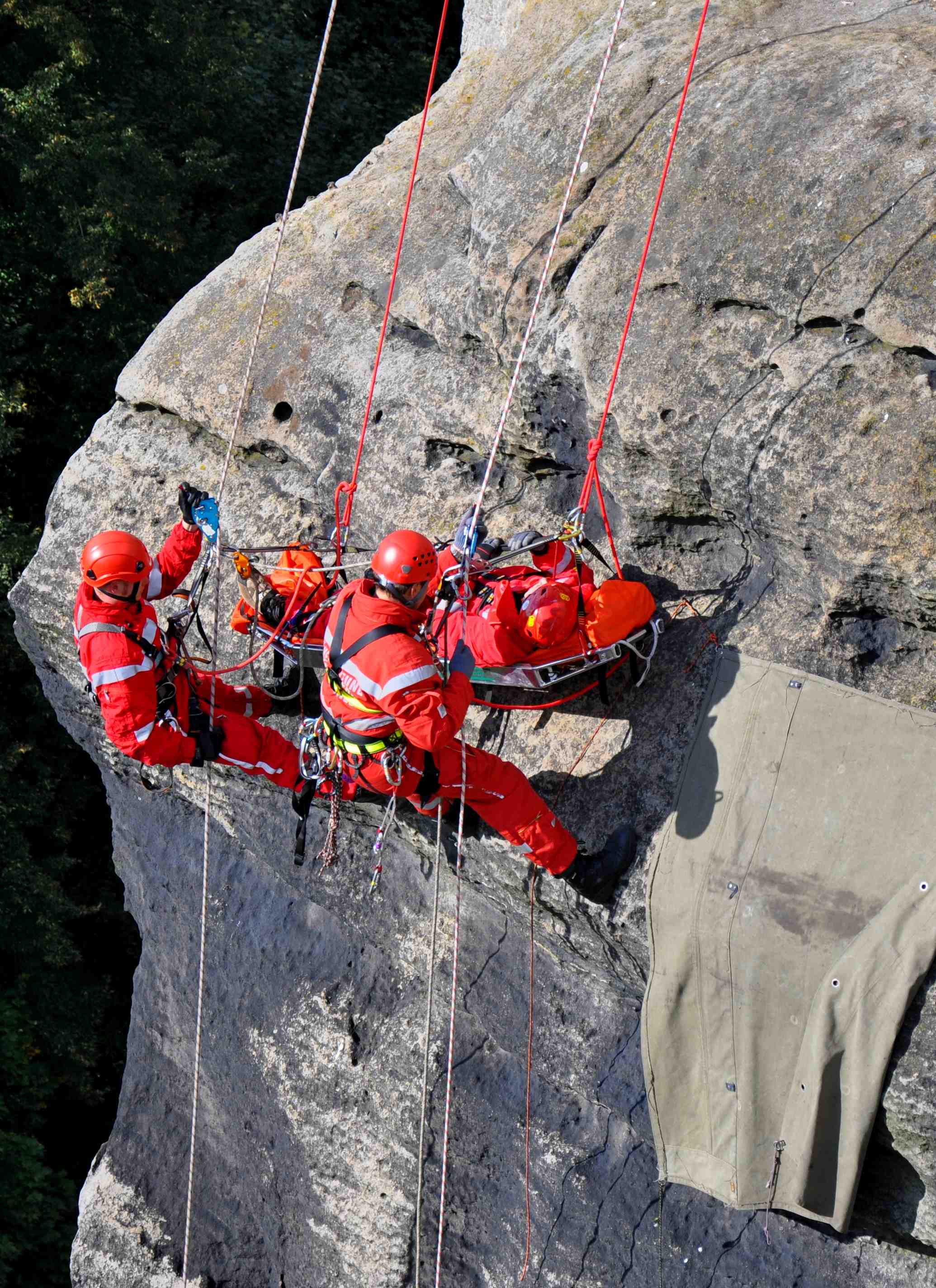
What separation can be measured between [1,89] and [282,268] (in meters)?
4.86

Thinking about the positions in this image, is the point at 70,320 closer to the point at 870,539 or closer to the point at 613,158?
the point at 613,158

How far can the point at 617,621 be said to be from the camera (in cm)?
446

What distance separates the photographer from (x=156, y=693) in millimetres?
4879

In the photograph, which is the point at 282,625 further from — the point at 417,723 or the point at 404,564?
the point at 417,723

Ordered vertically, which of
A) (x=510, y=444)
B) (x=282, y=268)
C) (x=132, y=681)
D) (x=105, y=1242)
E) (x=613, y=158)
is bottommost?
(x=105, y=1242)

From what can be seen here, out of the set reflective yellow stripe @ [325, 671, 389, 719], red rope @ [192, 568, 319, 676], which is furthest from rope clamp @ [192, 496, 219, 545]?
reflective yellow stripe @ [325, 671, 389, 719]

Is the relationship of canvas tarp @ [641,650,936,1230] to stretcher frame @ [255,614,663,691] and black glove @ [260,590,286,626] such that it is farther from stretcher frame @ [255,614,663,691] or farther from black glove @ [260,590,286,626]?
black glove @ [260,590,286,626]

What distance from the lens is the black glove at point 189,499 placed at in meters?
4.95

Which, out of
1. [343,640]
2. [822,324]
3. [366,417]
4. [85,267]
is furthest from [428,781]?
[85,267]

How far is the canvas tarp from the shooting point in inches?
157

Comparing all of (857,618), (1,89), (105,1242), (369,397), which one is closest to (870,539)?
(857,618)

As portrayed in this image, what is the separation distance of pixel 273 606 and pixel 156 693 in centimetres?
67

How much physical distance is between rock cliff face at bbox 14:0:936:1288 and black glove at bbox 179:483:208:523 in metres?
0.87

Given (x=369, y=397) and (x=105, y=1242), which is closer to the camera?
(x=369, y=397)
